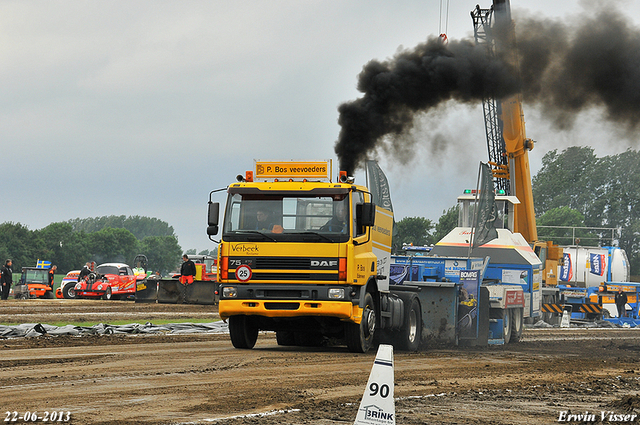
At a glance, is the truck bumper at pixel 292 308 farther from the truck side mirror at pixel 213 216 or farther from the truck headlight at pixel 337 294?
the truck side mirror at pixel 213 216

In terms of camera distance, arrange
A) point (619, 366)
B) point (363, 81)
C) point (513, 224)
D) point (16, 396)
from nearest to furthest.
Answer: point (16, 396), point (619, 366), point (363, 81), point (513, 224)

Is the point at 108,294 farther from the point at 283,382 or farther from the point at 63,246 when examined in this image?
the point at 63,246

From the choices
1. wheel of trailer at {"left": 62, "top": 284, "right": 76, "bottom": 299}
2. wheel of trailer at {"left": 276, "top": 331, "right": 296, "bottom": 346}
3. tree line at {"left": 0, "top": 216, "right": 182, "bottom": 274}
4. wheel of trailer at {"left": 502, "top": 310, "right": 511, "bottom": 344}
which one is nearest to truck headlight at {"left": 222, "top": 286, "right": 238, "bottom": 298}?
wheel of trailer at {"left": 276, "top": 331, "right": 296, "bottom": 346}

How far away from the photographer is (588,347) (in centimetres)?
1794

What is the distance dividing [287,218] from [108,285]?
26305 mm

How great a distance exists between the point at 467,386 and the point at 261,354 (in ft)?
14.5

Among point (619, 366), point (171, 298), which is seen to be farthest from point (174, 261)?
point (619, 366)

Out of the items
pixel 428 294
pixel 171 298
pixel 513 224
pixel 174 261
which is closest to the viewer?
pixel 428 294

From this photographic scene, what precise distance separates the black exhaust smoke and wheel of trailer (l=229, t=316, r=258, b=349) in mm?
5413

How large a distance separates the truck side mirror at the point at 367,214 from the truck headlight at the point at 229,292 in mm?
2405

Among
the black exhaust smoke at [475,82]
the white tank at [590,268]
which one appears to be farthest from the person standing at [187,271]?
the white tank at [590,268]

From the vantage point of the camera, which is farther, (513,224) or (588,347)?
(513,224)

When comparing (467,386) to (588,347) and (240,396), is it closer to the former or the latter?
(240,396)

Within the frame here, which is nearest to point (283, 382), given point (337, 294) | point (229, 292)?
point (337, 294)
